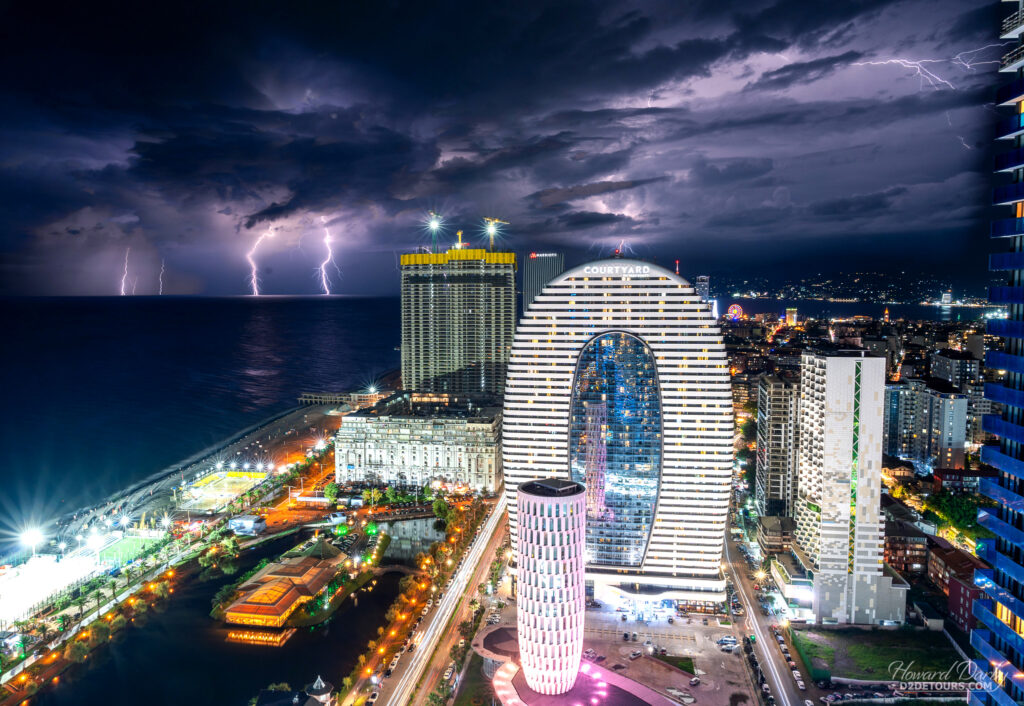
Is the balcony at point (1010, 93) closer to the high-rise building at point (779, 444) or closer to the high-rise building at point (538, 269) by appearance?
the high-rise building at point (779, 444)

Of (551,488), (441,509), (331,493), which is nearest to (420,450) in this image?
(331,493)

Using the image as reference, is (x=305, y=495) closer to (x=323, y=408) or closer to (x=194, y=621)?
(x=194, y=621)

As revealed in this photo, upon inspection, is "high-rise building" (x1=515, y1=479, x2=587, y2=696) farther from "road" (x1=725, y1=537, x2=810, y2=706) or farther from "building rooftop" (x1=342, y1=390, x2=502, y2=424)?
"building rooftop" (x1=342, y1=390, x2=502, y2=424)

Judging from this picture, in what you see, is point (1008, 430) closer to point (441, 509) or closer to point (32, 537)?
point (441, 509)

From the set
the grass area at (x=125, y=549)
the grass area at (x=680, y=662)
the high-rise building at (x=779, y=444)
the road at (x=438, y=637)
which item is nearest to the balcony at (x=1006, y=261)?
the grass area at (x=680, y=662)

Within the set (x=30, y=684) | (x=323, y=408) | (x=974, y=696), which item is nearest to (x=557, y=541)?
(x=974, y=696)
